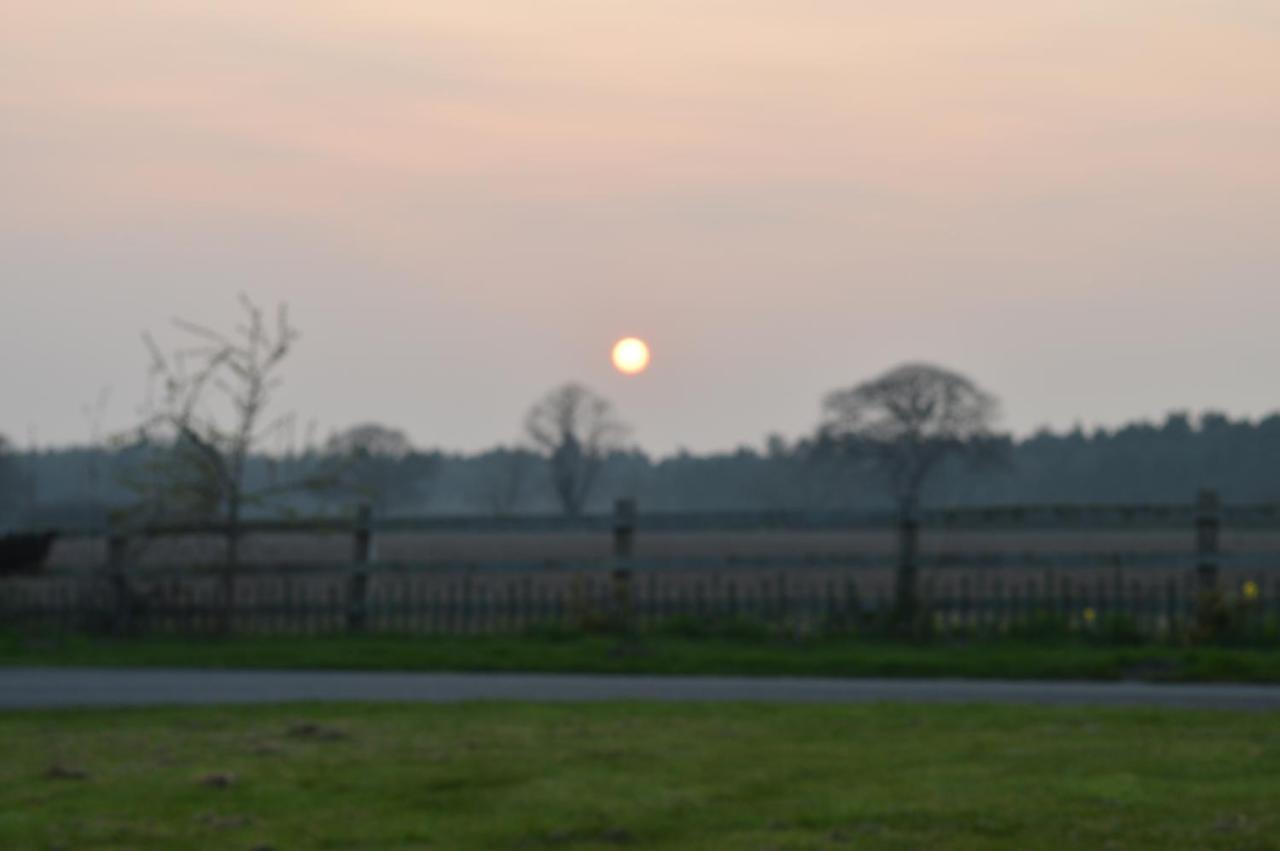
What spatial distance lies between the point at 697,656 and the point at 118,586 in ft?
34.6

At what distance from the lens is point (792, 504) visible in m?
120

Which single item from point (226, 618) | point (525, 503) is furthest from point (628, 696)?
point (525, 503)

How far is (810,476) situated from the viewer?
110 metres

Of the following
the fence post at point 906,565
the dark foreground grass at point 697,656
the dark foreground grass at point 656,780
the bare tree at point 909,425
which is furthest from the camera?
the bare tree at point 909,425

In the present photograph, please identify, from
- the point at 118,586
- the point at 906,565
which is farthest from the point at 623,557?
the point at 118,586

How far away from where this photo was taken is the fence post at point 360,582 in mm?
25344

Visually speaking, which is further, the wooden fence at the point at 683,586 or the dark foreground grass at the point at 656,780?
the wooden fence at the point at 683,586

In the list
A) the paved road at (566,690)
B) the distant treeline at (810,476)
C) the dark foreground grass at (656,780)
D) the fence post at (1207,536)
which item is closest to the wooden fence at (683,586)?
the fence post at (1207,536)

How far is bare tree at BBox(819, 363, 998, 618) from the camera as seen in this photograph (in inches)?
3435

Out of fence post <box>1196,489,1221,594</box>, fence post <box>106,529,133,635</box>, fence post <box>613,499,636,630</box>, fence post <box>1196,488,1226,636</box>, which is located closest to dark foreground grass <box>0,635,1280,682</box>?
fence post <box>1196,488,1226,636</box>

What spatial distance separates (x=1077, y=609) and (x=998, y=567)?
3.46 ft

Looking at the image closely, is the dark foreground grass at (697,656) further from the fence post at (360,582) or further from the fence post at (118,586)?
the fence post at (118,586)

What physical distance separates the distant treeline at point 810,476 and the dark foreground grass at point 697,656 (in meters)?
63.3

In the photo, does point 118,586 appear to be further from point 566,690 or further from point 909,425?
point 909,425
